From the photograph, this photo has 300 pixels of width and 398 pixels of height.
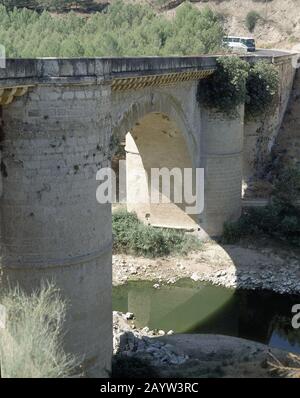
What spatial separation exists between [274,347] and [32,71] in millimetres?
8934

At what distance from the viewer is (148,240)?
63.1 feet

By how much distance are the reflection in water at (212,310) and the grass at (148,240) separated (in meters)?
1.43

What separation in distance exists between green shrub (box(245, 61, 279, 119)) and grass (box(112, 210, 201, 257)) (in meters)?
5.45

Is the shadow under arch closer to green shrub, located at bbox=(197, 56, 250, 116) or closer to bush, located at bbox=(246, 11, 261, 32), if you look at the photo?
green shrub, located at bbox=(197, 56, 250, 116)

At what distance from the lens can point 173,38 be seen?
3175 cm

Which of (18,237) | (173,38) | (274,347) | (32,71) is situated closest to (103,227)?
(18,237)

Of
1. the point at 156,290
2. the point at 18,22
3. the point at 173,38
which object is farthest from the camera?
the point at 18,22

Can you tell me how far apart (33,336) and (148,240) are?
1174 cm

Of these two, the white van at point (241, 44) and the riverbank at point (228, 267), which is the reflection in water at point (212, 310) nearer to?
the riverbank at point (228, 267)

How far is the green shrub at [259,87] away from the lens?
71.0 ft

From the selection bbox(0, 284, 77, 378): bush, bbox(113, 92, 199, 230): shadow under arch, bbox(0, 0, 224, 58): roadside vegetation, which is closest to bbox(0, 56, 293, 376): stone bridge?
bbox(0, 284, 77, 378): bush

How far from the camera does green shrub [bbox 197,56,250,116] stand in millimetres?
18844

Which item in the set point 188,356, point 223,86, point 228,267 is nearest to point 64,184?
point 188,356

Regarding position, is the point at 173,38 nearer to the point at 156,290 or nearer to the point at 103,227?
the point at 156,290
